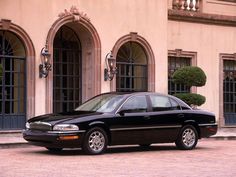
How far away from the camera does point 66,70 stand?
73.2 ft

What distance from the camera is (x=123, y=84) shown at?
22891 mm

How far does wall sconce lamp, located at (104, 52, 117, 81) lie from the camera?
2155 centimetres

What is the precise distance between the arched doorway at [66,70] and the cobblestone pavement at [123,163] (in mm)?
5593

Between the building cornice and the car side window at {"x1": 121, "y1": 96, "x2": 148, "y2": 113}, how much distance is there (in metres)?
9.23

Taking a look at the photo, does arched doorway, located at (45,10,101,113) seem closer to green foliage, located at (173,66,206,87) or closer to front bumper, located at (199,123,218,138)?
green foliage, located at (173,66,206,87)

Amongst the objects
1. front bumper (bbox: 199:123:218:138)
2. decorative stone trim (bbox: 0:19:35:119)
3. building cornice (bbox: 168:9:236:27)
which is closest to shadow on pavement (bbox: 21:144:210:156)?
front bumper (bbox: 199:123:218:138)

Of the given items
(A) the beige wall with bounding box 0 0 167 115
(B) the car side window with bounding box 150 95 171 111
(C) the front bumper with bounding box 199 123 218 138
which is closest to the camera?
(B) the car side window with bounding box 150 95 171 111

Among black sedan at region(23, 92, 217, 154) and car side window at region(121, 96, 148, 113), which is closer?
black sedan at region(23, 92, 217, 154)

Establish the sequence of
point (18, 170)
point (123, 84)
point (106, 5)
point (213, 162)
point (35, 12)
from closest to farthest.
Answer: point (18, 170), point (213, 162), point (35, 12), point (106, 5), point (123, 84)

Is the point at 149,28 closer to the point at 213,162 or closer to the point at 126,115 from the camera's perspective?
the point at 126,115

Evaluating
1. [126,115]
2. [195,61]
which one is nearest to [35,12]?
[126,115]

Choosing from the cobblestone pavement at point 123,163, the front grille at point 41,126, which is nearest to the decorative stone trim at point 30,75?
the cobblestone pavement at point 123,163

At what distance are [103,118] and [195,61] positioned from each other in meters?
11.3

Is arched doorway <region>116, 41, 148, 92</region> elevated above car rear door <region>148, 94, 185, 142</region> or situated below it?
above
